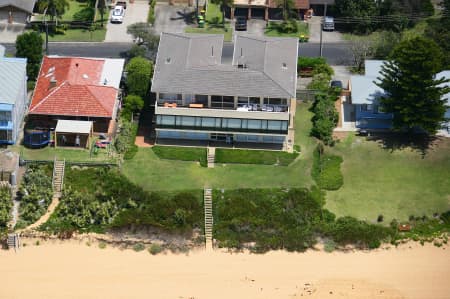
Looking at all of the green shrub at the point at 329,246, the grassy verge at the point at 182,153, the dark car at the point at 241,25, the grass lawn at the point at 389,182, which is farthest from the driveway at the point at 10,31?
the green shrub at the point at 329,246

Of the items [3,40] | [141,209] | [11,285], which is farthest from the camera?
[3,40]

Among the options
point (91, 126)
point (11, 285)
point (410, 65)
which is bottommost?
point (11, 285)

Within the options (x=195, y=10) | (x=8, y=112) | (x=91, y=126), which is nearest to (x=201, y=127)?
(x=91, y=126)

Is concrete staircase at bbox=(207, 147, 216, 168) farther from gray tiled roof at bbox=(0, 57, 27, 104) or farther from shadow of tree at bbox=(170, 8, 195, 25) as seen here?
shadow of tree at bbox=(170, 8, 195, 25)

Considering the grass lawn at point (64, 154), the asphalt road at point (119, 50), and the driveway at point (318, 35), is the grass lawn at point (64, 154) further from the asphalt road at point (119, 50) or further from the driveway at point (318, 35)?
the driveway at point (318, 35)

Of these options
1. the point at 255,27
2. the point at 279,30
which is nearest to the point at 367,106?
the point at 279,30

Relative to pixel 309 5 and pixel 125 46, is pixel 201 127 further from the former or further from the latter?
pixel 309 5
